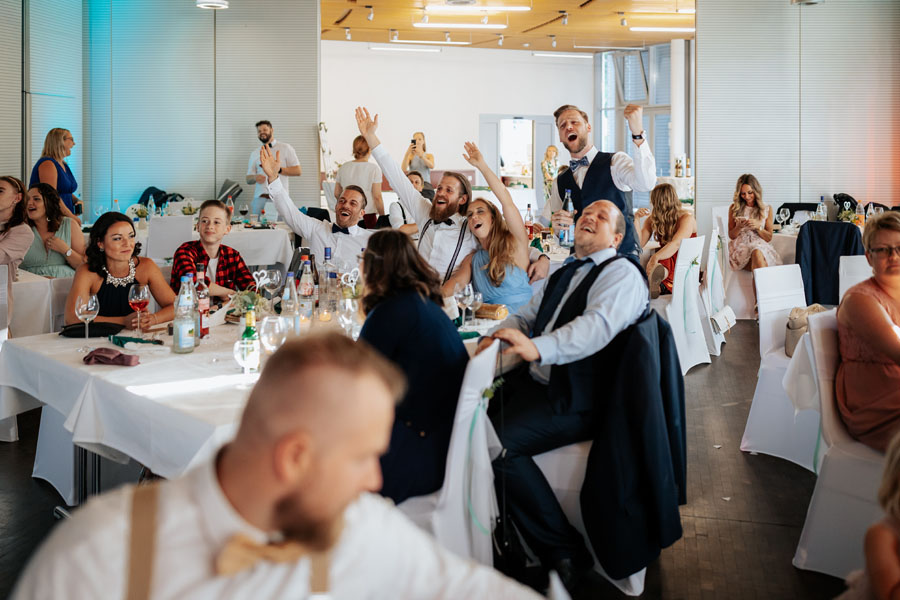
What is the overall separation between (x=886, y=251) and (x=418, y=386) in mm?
1793

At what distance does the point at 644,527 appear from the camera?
2807mm

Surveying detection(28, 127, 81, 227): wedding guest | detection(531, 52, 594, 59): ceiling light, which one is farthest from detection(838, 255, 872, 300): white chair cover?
detection(531, 52, 594, 59): ceiling light

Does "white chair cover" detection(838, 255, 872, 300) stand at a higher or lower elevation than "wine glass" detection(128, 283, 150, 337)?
higher

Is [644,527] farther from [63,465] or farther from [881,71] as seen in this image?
[881,71]

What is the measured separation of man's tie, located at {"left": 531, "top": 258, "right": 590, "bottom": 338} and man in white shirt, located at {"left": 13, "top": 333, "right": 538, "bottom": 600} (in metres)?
2.23

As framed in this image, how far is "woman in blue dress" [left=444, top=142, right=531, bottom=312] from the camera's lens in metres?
4.52

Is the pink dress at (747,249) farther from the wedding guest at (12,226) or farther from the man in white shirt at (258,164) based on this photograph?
the wedding guest at (12,226)

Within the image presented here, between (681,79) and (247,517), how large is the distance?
16.1 m

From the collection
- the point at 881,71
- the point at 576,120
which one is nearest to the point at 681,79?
the point at 881,71

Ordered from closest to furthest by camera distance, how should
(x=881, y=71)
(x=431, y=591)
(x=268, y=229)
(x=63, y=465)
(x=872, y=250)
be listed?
(x=431, y=591) → (x=872, y=250) → (x=63, y=465) → (x=268, y=229) → (x=881, y=71)

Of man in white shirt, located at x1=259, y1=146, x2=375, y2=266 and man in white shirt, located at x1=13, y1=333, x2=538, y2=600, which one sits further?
man in white shirt, located at x1=259, y1=146, x2=375, y2=266

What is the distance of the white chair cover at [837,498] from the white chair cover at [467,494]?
Result: 1.23 meters

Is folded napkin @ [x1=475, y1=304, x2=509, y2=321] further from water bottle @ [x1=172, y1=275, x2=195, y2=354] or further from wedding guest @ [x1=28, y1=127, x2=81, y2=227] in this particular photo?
wedding guest @ [x1=28, y1=127, x2=81, y2=227]

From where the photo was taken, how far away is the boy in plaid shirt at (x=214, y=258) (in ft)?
14.9
